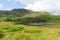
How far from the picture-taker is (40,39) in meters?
20.1

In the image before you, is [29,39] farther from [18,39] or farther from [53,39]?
[53,39]

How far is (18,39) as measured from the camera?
1989 centimetres

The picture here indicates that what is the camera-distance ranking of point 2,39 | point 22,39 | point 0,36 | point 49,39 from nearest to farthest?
point 22,39 → point 49,39 → point 2,39 → point 0,36

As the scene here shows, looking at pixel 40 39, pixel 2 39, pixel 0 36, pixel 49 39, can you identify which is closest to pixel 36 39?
pixel 40 39

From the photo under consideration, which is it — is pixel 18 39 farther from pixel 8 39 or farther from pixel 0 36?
pixel 0 36

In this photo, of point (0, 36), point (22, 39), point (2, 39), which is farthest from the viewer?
point (0, 36)

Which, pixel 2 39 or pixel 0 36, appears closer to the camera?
pixel 2 39

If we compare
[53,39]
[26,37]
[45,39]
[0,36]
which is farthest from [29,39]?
[0,36]

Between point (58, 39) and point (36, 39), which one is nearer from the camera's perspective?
point (36, 39)

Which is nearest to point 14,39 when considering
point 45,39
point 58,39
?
point 45,39

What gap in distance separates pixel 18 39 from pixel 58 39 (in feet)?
18.0

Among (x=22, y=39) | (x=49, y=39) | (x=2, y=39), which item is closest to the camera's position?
(x=22, y=39)

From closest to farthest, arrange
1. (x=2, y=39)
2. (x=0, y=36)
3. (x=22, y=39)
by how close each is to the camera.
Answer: (x=22, y=39)
(x=2, y=39)
(x=0, y=36)

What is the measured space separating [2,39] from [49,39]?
660cm
